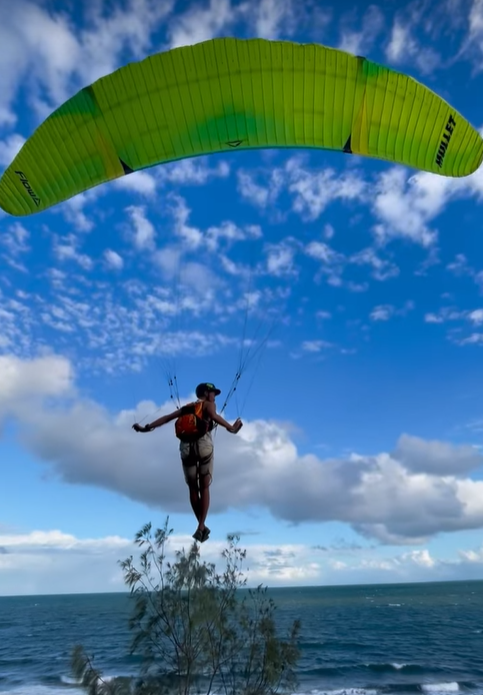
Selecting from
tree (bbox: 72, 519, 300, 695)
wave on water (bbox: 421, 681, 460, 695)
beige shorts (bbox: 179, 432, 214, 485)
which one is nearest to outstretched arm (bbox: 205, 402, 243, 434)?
beige shorts (bbox: 179, 432, 214, 485)

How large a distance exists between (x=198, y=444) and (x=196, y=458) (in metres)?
0.21

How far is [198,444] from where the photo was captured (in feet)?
26.0

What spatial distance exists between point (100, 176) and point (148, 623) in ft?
52.1

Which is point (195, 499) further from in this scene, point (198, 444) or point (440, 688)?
point (440, 688)

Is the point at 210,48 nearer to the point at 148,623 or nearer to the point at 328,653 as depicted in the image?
the point at 148,623

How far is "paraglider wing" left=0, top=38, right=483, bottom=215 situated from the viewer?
8406 millimetres

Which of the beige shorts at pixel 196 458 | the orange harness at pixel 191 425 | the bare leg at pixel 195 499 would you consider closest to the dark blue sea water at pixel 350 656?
the bare leg at pixel 195 499

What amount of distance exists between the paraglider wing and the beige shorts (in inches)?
183

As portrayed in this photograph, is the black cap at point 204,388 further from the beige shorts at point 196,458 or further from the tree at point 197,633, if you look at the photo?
the tree at point 197,633

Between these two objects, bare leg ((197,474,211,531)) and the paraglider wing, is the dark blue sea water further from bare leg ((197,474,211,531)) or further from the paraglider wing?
the paraglider wing

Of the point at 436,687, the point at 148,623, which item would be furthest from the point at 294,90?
the point at 436,687

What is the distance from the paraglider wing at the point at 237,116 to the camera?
27.6 ft

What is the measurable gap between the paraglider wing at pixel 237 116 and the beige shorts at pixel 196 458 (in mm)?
4646

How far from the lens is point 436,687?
39125mm
